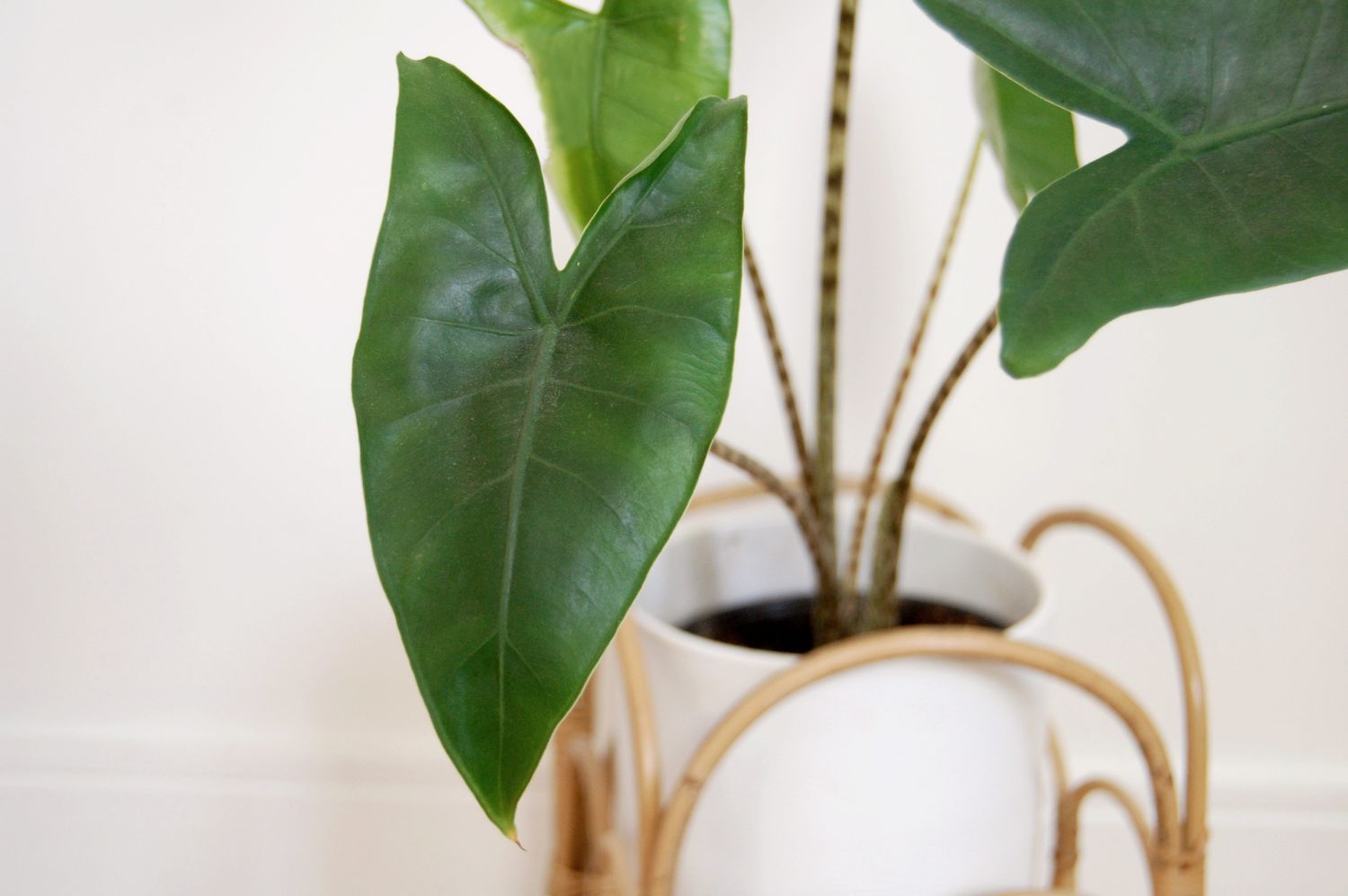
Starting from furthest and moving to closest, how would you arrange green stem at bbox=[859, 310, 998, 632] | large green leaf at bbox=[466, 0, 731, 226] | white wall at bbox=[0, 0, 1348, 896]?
white wall at bbox=[0, 0, 1348, 896], green stem at bbox=[859, 310, 998, 632], large green leaf at bbox=[466, 0, 731, 226]

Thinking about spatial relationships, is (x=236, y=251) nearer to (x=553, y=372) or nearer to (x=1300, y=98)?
(x=553, y=372)

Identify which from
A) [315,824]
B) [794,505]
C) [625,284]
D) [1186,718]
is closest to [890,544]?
[794,505]

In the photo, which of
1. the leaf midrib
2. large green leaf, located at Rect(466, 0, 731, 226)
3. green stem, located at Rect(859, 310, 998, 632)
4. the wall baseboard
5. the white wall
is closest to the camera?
the leaf midrib

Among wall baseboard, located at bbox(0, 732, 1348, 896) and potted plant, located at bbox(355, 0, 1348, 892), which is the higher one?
potted plant, located at bbox(355, 0, 1348, 892)

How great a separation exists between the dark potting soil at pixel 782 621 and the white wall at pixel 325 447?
265 millimetres

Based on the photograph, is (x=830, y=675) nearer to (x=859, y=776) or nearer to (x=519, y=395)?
(x=859, y=776)

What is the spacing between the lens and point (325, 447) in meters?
1.00

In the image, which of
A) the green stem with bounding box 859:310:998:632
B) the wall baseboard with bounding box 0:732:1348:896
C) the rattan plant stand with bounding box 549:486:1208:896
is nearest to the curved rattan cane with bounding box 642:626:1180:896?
the rattan plant stand with bounding box 549:486:1208:896

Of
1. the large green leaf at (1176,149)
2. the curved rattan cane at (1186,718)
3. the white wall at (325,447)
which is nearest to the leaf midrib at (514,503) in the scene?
the large green leaf at (1176,149)

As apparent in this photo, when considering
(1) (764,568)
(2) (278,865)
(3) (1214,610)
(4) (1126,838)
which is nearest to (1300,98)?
(1) (764,568)

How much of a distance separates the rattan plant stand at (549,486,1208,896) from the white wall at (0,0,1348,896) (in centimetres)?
27

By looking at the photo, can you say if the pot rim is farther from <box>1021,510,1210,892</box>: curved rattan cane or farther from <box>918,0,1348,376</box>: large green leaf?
<box>918,0,1348,376</box>: large green leaf

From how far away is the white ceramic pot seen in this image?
566mm

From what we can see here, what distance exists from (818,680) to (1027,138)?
0.30 metres
